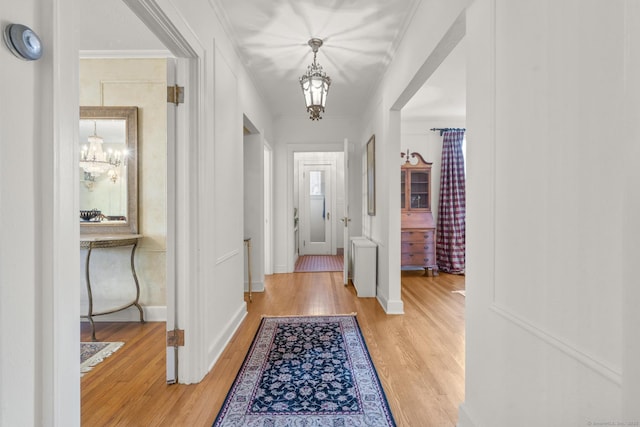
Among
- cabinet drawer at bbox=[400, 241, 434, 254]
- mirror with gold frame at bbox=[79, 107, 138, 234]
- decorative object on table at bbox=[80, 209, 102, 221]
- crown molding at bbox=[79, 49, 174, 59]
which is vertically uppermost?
crown molding at bbox=[79, 49, 174, 59]

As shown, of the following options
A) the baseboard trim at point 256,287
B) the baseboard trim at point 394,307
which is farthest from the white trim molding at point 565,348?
the baseboard trim at point 256,287

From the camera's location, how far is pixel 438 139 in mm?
5562

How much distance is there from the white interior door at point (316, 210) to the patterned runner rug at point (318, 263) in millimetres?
378

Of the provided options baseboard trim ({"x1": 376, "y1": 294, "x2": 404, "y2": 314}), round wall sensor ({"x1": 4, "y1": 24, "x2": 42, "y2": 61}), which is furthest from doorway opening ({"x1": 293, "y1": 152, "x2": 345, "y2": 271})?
round wall sensor ({"x1": 4, "y1": 24, "x2": 42, "y2": 61})

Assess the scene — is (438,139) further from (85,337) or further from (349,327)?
(85,337)

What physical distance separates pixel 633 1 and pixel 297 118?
16.2 ft

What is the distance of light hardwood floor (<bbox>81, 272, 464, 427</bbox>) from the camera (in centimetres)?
173

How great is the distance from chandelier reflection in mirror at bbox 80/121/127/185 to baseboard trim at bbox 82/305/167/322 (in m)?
1.27

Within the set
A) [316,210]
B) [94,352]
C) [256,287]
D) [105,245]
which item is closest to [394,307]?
[256,287]

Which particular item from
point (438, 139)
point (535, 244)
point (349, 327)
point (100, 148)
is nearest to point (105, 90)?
point (100, 148)

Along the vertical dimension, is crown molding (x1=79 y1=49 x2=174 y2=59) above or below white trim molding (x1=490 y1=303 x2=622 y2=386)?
above

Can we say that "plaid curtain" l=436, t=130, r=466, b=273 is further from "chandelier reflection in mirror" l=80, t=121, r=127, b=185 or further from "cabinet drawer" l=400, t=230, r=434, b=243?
"chandelier reflection in mirror" l=80, t=121, r=127, b=185

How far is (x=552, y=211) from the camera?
99 cm

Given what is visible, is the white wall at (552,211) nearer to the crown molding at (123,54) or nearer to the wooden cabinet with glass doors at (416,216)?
the crown molding at (123,54)
